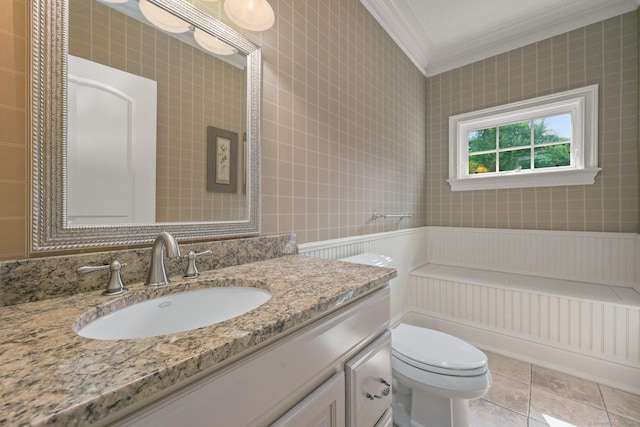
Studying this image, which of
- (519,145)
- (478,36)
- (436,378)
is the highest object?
(478,36)

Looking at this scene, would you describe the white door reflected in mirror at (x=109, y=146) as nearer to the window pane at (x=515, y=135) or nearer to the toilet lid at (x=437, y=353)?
the toilet lid at (x=437, y=353)

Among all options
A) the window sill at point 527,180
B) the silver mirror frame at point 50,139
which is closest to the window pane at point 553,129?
the window sill at point 527,180

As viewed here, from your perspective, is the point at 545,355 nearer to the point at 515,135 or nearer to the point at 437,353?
the point at 437,353

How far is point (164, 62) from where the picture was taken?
0.86 meters

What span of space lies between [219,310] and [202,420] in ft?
1.26

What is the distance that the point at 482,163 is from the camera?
258 cm

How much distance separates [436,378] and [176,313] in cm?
107

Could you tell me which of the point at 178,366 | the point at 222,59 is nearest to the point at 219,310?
the point at 178,366

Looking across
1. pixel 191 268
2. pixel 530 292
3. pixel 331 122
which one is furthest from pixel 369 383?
pixel 530 292

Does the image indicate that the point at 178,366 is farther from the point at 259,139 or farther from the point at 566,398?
the point at 566,398

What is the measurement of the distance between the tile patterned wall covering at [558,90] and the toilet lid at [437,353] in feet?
5.41

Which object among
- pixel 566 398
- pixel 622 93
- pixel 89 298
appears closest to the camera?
pixel 89 298

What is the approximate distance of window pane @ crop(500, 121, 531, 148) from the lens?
7.79 feet

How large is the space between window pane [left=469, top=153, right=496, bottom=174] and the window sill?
0.11 meters
